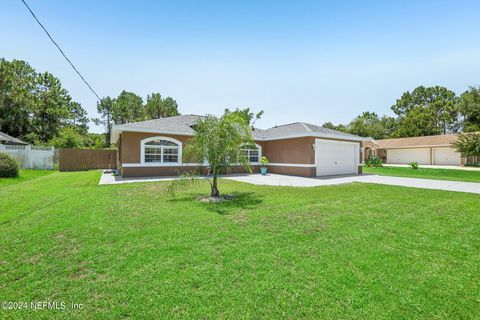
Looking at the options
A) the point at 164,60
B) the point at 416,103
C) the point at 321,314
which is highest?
the point at 416,103

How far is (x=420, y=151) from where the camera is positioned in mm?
31266

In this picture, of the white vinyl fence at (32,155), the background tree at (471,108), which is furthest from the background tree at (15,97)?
the background tree at (471,108)

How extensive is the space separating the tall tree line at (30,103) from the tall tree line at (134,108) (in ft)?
19.0

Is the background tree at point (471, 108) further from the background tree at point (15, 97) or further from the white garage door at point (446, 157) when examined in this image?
the background tree at point (15, 97)

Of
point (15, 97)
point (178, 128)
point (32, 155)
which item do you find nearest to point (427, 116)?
point (178, 128)

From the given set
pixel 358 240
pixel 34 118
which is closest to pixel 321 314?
pixel 358 240

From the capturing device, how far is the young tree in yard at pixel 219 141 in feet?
26.1

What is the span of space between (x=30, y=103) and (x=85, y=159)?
762 inches

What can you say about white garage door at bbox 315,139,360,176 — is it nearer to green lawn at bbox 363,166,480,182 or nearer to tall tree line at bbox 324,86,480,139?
green lawn at bbox 363,166,480,182

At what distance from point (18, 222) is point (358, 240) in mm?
7337

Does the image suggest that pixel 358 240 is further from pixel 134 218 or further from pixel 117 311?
pixel 134 218

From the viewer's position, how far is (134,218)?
555 cm

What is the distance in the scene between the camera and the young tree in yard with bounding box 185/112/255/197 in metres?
7.96

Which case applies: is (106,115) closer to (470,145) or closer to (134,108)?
(134,108)
